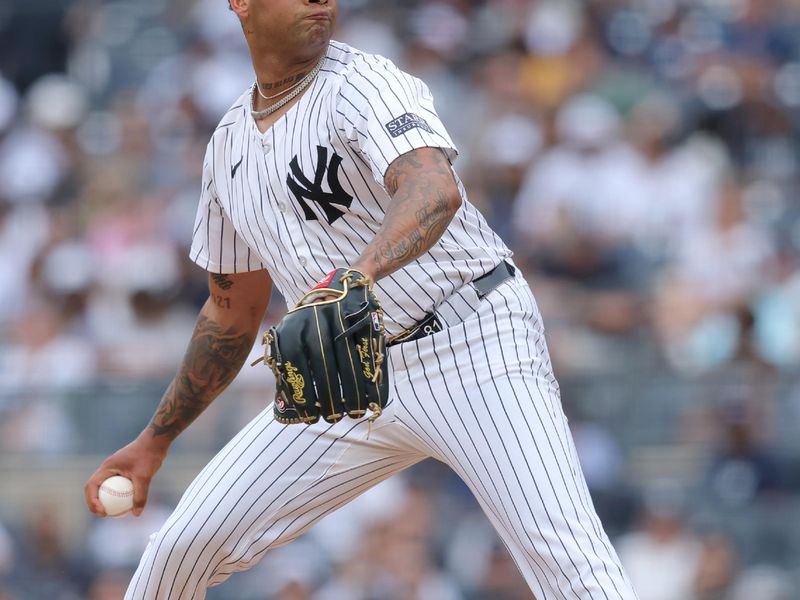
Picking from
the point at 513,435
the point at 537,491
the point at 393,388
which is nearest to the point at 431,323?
the point at 393,388

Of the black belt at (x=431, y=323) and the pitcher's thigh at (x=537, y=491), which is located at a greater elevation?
the black belt at (x=431, y=323)

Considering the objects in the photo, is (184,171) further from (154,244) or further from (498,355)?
(498,355)

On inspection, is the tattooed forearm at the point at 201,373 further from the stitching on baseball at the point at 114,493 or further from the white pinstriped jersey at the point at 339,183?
the white pinstriped jersey at the point at 339,183

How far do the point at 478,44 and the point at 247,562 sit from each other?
682 cm

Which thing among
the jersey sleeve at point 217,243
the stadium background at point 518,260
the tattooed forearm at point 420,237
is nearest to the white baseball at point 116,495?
the jersey sleeve at point 217,243

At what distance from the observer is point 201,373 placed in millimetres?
3947

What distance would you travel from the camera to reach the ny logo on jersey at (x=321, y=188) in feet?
10.9

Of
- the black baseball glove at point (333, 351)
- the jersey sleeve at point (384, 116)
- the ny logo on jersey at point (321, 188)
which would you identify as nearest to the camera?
the black baseball glove at point (333, 351)

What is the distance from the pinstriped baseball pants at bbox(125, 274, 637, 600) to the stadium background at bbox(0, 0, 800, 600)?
3172 mm

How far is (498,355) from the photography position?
11.0 feet

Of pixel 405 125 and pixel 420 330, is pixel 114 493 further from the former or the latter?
pixel 405 125

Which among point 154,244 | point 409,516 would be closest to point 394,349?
point 409,516

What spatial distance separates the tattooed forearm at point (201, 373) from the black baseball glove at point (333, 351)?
1.06m

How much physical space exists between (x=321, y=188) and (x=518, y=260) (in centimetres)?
466
